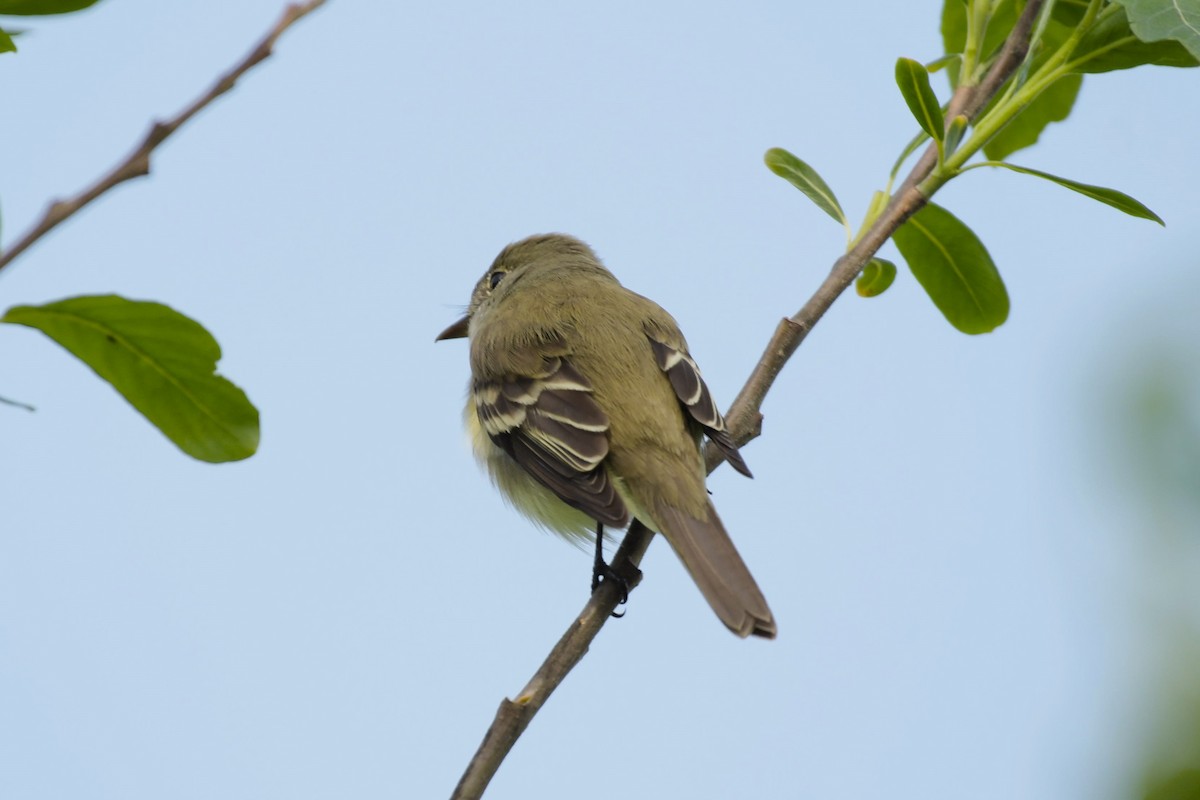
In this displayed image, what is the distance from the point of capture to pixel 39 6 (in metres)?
2.20

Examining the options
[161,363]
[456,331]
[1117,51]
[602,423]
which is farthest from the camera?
[456,331]

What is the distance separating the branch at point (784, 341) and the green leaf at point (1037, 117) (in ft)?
3.03

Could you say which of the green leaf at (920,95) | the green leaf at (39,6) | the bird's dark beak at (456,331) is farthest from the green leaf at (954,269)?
the bird's dark beak at (456,331)

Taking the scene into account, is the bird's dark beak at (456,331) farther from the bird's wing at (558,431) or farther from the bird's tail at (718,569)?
the bird's tail at (718,569)

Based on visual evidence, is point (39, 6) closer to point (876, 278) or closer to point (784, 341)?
point (784, 341)

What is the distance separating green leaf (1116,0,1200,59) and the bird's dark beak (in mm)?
4479

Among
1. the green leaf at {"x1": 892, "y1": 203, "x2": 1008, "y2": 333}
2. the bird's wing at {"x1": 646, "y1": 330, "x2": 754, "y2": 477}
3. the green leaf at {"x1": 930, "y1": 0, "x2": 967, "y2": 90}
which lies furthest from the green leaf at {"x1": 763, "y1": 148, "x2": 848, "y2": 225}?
the green leaf at {"x1": 930, "y1": 0, "x2": 967, "y2": 90}

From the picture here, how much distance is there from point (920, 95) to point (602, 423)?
164 centimetres

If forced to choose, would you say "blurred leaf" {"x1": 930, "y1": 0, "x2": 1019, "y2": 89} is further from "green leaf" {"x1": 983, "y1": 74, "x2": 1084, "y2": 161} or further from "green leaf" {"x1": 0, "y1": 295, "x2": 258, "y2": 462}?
"green leaf" {"x1": 0, "y1": 295, "x2": 258, "y2": 462}

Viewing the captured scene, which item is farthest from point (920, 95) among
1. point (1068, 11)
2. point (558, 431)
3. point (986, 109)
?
point (558, 431)

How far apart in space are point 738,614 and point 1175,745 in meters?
1.07

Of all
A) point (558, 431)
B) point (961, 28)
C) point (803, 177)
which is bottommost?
point (558, 431)

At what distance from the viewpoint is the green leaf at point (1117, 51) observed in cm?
349

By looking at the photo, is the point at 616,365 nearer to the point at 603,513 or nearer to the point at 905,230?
the point at 603,513
